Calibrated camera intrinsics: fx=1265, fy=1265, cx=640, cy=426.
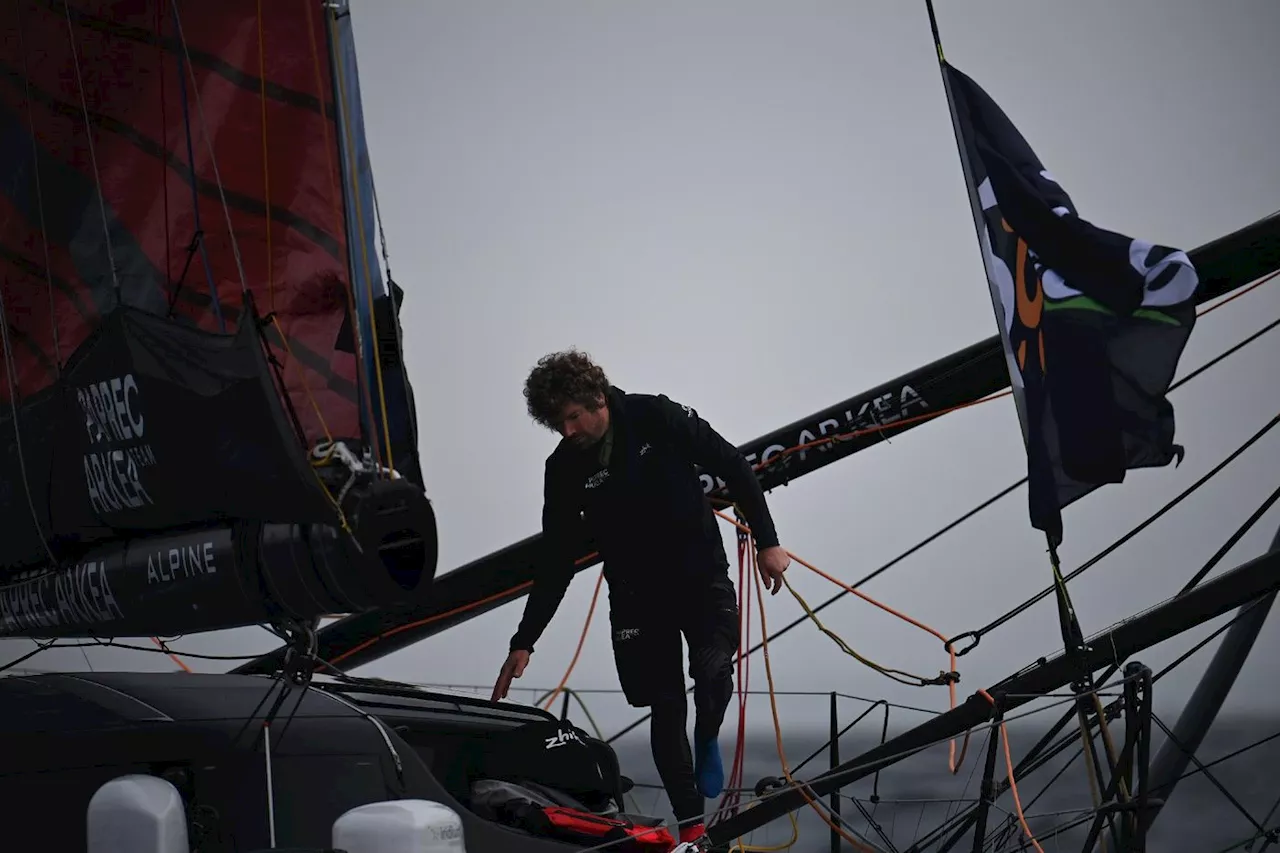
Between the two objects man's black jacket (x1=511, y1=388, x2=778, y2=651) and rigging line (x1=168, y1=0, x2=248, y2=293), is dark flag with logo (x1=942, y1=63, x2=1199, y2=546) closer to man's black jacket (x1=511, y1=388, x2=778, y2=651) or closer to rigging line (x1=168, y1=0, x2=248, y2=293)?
man's black jacket (x1=511, y1=388, x2=778, y2=651)

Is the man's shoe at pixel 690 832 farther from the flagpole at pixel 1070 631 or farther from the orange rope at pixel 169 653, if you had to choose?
the orange rope at pixel 169 653

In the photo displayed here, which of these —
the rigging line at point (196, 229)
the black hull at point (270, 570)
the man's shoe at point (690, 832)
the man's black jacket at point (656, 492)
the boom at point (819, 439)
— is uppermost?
the rigging line at point (196, 229)

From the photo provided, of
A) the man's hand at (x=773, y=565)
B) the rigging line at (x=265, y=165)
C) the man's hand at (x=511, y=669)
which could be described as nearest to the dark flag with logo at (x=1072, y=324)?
the man's hand at (x=773, y=565)

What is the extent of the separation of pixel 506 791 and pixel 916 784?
334cm

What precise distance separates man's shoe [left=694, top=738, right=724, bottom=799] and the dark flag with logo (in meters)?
1.14

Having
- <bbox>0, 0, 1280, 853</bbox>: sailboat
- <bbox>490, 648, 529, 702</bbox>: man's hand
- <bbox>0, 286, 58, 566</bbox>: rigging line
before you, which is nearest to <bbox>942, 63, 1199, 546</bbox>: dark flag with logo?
<bbox>0, 0, 1280, 853</bbox>: sailboat

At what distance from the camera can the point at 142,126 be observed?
10.9 ft

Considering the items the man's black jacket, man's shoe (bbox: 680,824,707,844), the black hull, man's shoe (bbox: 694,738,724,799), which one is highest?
the man's black jacket

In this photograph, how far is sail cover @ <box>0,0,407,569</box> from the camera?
2.98 meters

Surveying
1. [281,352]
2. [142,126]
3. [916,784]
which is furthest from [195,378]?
[916,784]

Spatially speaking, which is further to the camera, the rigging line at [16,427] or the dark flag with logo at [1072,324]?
the rigging line at [16,427]

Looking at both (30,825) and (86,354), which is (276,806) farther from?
(86,354)

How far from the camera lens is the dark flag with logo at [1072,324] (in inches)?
112

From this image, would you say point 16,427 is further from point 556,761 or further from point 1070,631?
point 1070,631
